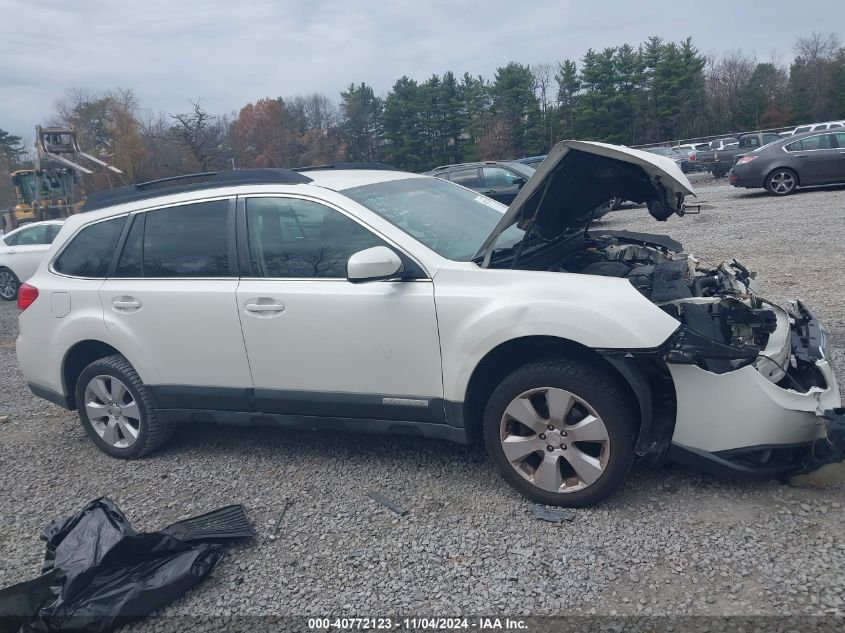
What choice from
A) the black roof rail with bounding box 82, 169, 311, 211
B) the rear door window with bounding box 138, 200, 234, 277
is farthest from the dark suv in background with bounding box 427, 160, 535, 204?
the rear door window with bounding box 138, 200, 234, 277

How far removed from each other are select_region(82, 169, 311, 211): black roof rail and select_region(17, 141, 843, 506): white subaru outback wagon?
0.8 inches

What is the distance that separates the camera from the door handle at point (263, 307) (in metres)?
3.96

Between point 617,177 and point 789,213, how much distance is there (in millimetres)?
11208

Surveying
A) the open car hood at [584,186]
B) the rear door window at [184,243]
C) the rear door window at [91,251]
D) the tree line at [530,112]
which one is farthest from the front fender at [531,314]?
the tree line at [530,112]

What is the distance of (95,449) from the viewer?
5.02 metres

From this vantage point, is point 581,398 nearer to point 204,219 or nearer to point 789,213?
point 204,219

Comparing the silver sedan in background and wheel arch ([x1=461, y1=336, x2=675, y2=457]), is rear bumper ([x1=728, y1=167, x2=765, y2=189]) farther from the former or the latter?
wheel arch ([x1=461, y1=336, x2=675, y2=457])

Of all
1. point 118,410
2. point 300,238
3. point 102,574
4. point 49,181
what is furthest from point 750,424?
point 49,181

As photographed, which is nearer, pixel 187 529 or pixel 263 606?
pixel 263 606

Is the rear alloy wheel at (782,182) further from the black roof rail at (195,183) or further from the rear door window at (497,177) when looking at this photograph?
the black roof rail at (195,183)

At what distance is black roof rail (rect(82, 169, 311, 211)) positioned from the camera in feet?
14.1

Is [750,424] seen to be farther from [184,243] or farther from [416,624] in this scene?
[184,243]

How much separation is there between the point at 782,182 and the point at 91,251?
1625 cm

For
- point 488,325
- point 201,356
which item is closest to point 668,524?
point 488,325
